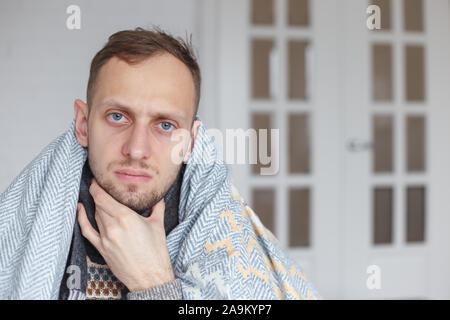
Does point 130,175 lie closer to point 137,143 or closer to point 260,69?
point 137,143

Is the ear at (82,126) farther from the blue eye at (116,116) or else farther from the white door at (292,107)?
the white door at (292,107)

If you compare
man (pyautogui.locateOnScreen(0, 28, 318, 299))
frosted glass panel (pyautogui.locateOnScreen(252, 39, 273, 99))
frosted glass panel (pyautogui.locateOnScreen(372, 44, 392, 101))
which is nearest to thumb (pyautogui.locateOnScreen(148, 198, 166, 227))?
man (pyautogui.locateOnScreen(0, 28, 318, 299))

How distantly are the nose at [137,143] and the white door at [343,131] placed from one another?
38 centimetres

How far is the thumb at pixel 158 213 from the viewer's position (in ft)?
1.32

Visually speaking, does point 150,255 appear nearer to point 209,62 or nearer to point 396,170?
point 209,62

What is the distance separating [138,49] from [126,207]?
0.48ft

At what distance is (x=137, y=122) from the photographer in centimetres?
37

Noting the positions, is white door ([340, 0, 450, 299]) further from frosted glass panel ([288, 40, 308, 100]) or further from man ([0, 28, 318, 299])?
man ([0, 28, 318, 299])

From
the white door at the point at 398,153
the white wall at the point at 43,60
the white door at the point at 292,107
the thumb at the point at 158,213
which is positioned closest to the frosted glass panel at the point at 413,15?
the white door at the point at 398,153

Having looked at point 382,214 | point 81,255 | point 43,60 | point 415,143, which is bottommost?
point 382,214

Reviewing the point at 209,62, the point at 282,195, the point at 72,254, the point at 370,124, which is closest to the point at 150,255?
the point at 72,254

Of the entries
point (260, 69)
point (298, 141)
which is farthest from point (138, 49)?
point (298, 141)

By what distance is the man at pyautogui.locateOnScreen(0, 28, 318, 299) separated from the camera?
0.37 metres

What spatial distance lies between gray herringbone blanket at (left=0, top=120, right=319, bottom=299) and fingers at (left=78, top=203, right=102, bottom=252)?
0.03 feet
